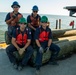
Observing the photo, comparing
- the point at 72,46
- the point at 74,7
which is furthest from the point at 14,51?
the point at 74,7

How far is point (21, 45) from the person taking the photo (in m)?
7.07

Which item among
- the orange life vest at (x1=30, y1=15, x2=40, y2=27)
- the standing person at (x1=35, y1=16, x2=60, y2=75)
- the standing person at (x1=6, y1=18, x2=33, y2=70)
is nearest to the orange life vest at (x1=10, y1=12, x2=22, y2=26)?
the orange life vest at (x1=30, y1=15, x2=40, y2=27)

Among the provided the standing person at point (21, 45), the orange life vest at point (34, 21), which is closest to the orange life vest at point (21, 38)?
the standing person at point (21, 45)

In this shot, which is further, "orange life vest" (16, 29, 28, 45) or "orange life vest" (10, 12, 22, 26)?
"orange life vest" (10, 12, 22, 26)

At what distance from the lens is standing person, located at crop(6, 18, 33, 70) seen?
693 centimetres

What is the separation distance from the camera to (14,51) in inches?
281

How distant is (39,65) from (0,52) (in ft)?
7.67

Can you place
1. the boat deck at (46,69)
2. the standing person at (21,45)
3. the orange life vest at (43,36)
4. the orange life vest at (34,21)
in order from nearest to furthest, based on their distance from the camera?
the boat deck at (46,69) < the standing person at (21,45) < the orange life vest at (43,36) < the orange life vest at (34,21)

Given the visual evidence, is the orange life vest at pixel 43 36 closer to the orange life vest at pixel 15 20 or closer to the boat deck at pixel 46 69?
the boat deck at pixel 46 69

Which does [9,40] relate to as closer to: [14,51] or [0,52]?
[0,52]

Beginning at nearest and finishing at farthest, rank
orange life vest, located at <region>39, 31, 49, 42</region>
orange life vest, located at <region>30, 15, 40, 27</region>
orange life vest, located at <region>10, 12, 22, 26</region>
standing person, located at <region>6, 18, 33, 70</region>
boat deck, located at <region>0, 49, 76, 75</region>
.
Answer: boat deck, located at <region>0, 49, 76, 75</region> < standing person, located at <region>6, 18, 33, 70</region> < orange life vest, located at <region>39, 31, 49, 42</region> < orange life vest, located at <region>10, 12, 22, 26</region> < orange life vest, located at <region>30, 15, 40, 27</region>

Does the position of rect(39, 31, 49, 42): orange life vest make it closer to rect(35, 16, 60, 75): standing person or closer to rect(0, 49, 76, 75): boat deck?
rect(35, 16, 60, 75): standing person

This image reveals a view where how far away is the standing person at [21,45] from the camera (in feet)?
22.7

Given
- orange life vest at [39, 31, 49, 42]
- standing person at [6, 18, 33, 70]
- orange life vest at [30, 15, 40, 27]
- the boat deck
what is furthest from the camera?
orange life vest at [30, 15, 40, 27]
